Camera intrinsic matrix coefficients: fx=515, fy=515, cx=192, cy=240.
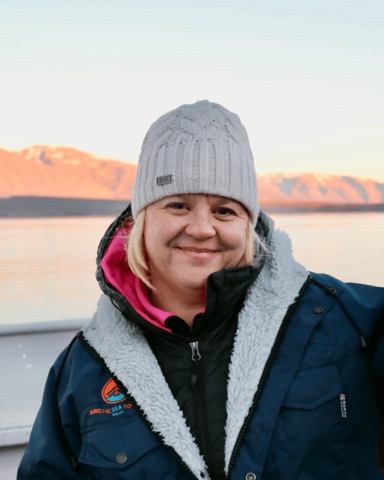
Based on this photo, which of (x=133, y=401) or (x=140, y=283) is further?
(x=140, y=283)

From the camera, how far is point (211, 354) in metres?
1.31

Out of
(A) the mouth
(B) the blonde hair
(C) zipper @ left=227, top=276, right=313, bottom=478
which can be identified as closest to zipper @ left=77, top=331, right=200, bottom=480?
(C) zipper @ left=227, top=276, right=313, bottom=478

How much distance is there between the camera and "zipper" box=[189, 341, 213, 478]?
48.3 inches

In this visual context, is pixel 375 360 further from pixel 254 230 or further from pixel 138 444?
pixel 138 444

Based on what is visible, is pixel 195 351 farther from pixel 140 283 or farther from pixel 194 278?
pixel 140 283

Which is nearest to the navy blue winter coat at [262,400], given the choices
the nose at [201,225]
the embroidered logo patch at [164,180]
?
the nose at [201,225]

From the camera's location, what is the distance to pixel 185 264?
1341 mm

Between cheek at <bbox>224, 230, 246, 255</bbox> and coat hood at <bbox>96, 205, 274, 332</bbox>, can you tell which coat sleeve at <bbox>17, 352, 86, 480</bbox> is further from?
cheek at <bbox>224, 230, 246, 255</bbox>

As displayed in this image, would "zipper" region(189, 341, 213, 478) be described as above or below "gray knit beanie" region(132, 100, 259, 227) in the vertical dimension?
below

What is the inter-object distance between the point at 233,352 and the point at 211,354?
59mm

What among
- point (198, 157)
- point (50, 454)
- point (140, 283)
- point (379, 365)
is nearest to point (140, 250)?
point (140, 283)

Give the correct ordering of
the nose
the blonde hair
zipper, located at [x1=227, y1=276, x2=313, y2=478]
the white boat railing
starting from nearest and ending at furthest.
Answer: zipper, located at [x1=227, y1=276, x2=313, y2=478]
the nose
the blonde hair
the white boat railing

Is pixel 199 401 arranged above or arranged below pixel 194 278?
below

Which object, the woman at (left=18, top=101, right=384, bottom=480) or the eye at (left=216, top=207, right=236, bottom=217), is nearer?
the woman at (left=18, top=101, right=384, bottom=480)
